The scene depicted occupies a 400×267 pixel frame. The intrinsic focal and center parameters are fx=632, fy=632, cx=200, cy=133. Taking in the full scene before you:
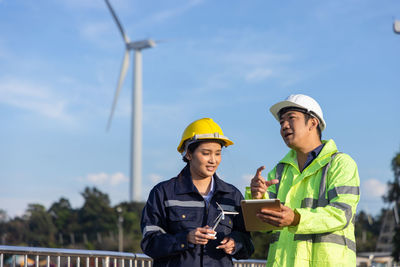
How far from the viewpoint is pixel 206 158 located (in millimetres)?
4488

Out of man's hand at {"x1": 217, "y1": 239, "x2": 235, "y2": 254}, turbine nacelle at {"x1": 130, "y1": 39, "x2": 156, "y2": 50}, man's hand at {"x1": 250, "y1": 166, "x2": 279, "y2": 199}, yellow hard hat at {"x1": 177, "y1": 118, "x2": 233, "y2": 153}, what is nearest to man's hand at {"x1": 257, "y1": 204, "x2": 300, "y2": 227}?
man's hand at {"x1": 250, "y1": 166, "x2": 279, "y2": 199}

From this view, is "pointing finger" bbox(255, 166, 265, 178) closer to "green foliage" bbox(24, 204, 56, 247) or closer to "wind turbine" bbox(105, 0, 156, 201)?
"wind turbine" bbox(105, 0, 156, 201)

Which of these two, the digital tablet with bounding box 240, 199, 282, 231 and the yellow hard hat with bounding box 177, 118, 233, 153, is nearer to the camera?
the digital tablet with bounding box 240, 199, 282, 231

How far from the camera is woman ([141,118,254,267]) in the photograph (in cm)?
431

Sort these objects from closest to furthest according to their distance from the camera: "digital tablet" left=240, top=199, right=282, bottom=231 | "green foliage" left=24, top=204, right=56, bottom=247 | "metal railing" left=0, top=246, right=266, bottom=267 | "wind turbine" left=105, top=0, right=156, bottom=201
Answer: "digital tablet" left=240, top=199, right=282, bottom=231, "metal railing" left=0, top=246, right=266, bottom=267, "wind turbine" left=105, top=0, right=156, bottom=201, "green foliage" left=24, top=204, right=56, bottom=247

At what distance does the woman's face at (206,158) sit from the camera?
4.48m

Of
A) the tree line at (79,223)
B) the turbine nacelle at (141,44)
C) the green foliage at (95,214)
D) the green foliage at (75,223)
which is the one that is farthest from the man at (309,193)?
the green foliage at (95,214)

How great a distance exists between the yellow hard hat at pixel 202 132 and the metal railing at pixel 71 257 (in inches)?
93.3

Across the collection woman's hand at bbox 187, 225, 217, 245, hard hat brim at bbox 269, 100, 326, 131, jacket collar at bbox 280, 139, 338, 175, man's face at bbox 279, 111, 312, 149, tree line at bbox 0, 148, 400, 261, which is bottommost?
woman's hand at bbox 187, 225, 217, 245

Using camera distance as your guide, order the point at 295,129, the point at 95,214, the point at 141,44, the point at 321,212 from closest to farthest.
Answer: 1. the point at 321,212
2. the point at 295,129
3. the point at 141,44
4. the point at 95,214

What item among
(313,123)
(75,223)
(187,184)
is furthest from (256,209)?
(75,223)

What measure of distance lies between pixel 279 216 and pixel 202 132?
3.14 ft

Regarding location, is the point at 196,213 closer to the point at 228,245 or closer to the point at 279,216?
the point at 228,245

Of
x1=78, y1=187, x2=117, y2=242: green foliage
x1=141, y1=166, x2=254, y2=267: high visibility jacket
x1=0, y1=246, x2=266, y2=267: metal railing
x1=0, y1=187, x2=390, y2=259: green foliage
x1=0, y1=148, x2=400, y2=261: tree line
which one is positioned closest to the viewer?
x1=141, y1=166, x2=254, y2=267: high visibility jacket
